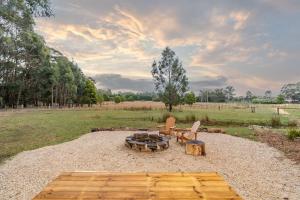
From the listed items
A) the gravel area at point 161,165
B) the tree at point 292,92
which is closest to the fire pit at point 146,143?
the gravel area at point 161,165

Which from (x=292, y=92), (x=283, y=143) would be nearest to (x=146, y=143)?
(x=283, y=143)

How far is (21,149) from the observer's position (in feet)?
32.2

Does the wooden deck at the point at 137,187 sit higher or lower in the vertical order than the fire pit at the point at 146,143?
higher

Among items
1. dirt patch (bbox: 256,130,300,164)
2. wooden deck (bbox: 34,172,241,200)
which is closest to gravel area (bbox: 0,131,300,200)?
dirt patch (bbox: 256,130,300,164)

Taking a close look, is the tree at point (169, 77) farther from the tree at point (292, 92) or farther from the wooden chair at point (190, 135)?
the tree at point (292, 92)

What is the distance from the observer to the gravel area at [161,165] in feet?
18.7

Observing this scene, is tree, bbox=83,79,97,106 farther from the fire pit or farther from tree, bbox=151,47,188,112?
the fire pit

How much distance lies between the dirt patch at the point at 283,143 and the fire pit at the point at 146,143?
4.34 meters

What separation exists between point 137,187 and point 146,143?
20.7 ft

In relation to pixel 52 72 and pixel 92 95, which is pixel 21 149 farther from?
pixel 92 95

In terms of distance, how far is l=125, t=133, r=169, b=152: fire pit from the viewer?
9.09 metres

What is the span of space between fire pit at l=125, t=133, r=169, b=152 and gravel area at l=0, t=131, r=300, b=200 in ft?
0.81

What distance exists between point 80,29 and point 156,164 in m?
14.5

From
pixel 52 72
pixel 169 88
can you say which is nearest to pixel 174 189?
pixel 169 88
